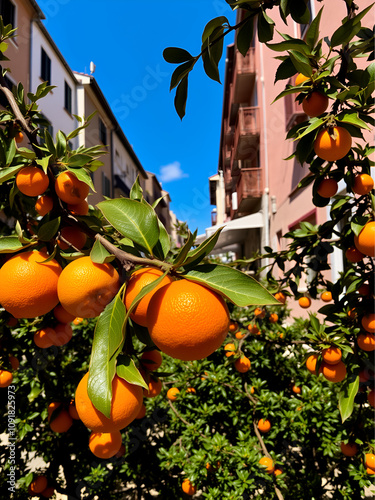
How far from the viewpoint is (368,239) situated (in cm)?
115

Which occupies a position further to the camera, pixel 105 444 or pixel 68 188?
pixel 68 188

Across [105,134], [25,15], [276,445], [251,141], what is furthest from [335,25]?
[105,134]

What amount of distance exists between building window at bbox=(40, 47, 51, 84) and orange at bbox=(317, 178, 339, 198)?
42.3 feet

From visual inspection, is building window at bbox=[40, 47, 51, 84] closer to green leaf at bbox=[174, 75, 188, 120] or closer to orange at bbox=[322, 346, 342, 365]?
green leaf at bbox=[174, 75, 188, 120]

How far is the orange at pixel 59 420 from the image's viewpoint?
4.25 feet

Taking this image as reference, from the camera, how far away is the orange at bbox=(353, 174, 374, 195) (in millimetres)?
1272

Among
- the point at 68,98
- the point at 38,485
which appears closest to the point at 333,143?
the point at 38,485

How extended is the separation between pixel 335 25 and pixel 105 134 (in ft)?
51.6

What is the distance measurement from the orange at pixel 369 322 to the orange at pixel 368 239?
248 mm

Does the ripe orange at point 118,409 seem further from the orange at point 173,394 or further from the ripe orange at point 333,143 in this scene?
the orange at point 173,394

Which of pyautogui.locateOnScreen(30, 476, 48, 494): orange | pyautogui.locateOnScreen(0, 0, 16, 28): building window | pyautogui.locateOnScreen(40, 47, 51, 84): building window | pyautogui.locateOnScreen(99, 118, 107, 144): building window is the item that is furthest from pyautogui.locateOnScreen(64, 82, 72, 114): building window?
pyautogui.locateOnScreen(30, 476, 48, 494): orange

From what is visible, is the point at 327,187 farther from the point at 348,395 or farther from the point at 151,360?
the point at 151,360

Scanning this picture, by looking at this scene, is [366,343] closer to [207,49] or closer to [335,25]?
[207,49]

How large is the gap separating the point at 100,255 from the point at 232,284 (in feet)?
0.84
